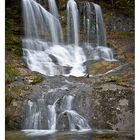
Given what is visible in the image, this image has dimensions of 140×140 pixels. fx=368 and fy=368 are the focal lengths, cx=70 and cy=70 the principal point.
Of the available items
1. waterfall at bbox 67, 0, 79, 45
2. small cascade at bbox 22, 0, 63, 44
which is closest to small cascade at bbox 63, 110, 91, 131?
small cascade at bbox 22, 0, 63, 44

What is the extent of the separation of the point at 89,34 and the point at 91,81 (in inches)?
125

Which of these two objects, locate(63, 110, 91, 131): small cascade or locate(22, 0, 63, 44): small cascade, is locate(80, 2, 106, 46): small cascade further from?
locate(63, 110, 91, 131): small cascade

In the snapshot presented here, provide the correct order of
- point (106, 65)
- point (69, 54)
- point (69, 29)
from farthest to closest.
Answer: point (69, 29), point (69, 54), point (106, 65)

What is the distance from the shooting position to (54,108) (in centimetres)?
519

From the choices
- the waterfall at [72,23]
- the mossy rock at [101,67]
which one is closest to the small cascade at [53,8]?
the waterfall at [72,23]

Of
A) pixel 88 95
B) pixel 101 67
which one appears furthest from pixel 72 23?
pixel 88 95

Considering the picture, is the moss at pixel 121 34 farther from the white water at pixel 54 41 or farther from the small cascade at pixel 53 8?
the small cascade at pixel 53 8

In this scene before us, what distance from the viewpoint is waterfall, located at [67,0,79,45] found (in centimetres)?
882

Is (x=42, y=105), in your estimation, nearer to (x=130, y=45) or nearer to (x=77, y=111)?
(x=77, y=111)

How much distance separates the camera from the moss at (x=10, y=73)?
18.6 feet

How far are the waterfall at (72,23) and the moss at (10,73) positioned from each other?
8.51 ft

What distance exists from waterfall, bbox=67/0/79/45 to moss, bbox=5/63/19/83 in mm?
2594

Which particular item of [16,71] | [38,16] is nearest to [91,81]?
[16,71]

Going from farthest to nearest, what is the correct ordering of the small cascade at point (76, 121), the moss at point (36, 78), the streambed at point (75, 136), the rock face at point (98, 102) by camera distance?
the moss at point (36, 78) < the rock face at point (98, 102) < the small cascade at point (76, 121) < the streambed at point (75, 136)
